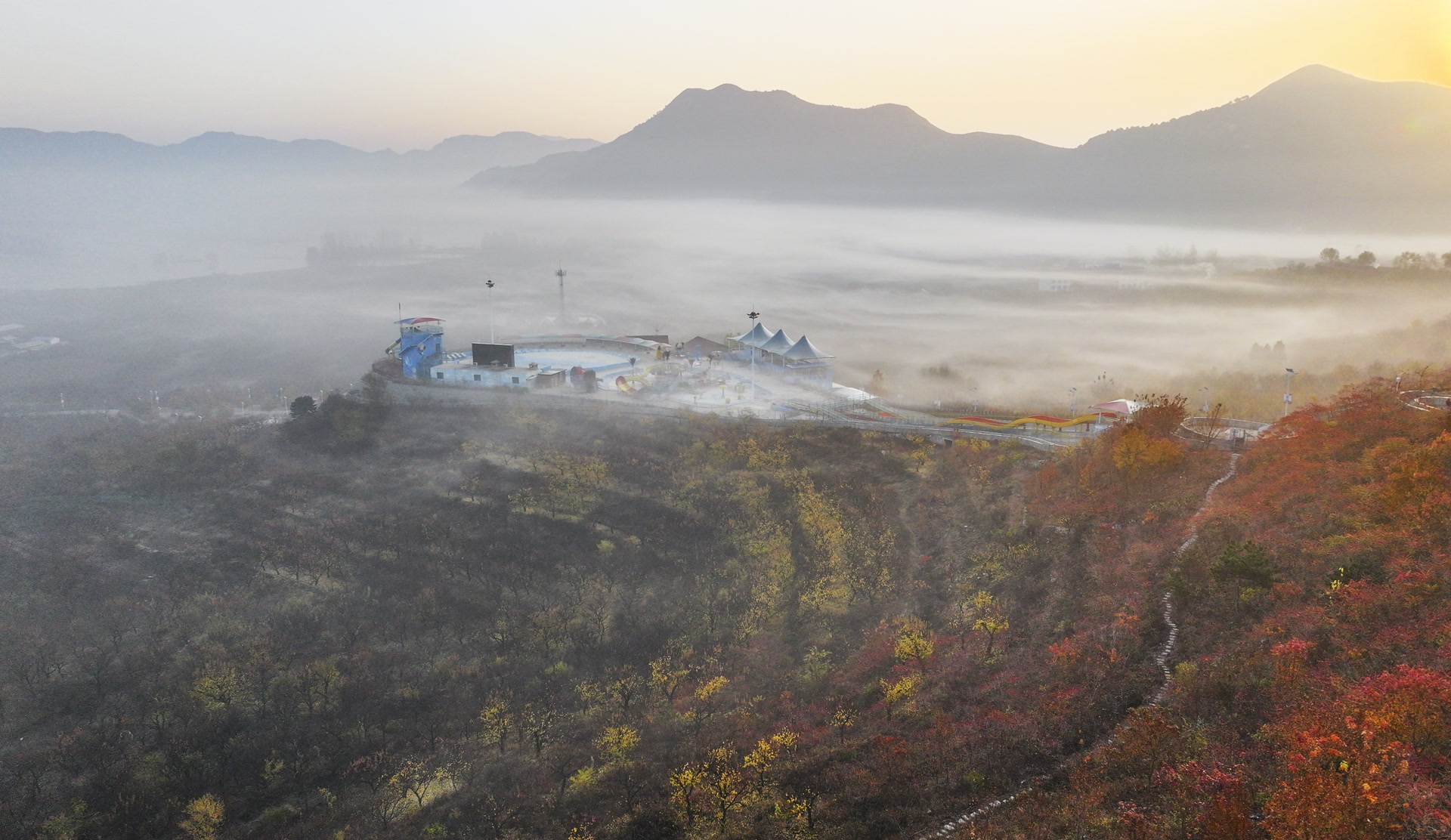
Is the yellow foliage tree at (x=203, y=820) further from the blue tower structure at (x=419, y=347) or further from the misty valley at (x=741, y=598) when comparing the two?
the blue tower structure at (x=419, y=347)

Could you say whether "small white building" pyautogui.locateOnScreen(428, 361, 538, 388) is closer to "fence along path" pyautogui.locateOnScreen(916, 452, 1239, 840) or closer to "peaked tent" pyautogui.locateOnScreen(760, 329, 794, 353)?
"peaked tent" pyautogui.locateOnScreen(760, 329, 794, 353)

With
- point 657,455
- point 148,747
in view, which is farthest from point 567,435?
point 148,747

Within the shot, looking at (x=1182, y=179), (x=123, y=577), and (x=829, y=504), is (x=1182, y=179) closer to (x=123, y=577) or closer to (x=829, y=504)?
(x=829, y=504)

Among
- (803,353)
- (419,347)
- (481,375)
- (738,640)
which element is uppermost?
(419,347)

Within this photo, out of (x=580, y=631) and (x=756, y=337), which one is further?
(x=756, y=337)

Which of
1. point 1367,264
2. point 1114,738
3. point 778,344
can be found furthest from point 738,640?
point 1367,264

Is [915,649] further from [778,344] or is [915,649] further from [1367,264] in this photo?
[1367,264]
